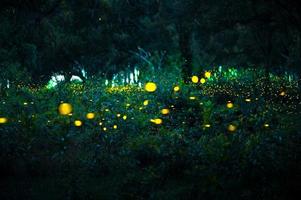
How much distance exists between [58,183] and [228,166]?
2.97 m

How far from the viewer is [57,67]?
46.2 meters

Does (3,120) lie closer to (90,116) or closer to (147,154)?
(90,116)

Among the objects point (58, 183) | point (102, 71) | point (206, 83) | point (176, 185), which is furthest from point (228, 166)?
point (102, 71)

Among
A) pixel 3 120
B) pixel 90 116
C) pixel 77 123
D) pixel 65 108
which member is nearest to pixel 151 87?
pixel 65 108

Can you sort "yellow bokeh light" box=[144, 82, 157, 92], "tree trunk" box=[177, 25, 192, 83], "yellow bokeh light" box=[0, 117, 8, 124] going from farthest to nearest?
"tree trunk" box=[177, 25, 192, 83] < "yellow bokeh light" box=[144, 82, 157, 92] < "yellow bokeh light" box=[0, 117, 8, 124]

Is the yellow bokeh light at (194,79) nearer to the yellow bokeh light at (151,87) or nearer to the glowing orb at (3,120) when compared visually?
the yellow bokeh light at (151,87)

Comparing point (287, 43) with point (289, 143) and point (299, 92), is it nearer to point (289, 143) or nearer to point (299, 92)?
point (299, 92)

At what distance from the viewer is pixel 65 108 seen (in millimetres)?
12094

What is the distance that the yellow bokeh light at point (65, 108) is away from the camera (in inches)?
447

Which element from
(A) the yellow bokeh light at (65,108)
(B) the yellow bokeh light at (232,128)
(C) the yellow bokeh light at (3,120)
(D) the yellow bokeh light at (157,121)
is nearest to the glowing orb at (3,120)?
(C) the yellow bokeh light at (3,120)

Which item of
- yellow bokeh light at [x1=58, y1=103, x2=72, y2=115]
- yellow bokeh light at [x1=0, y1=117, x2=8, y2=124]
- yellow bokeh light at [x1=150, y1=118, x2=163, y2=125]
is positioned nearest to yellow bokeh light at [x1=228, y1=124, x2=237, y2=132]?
yellow bokeh light at [x1=150, y1=118, x2=163, y2=125]

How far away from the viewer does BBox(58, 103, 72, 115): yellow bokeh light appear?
1135cm

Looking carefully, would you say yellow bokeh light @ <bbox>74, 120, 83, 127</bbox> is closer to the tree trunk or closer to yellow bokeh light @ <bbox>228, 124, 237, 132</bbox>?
yellow bokeh light @ <bbox>228, 124, 237, 132</bbox>

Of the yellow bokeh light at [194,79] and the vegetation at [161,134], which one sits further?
the yellow bokeh light at [194,79]
